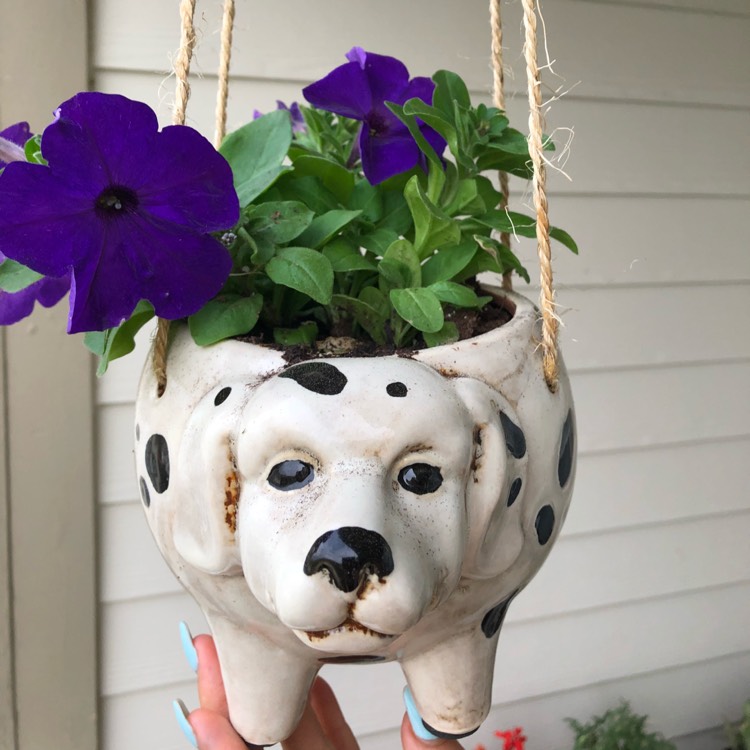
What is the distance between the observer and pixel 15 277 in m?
0.49

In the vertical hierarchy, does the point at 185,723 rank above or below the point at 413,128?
below

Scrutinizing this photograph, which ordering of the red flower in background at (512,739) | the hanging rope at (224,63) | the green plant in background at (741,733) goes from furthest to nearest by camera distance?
the green plant in background at (741,733)
the red flower in background at (512,739)
the hanging rope at (224,63)

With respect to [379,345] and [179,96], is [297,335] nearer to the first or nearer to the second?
[379,345]

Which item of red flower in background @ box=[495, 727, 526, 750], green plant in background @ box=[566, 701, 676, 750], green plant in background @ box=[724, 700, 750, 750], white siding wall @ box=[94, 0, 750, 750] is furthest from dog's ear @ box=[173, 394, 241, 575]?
green plant in background @ box=[724, 700, 750, 750]

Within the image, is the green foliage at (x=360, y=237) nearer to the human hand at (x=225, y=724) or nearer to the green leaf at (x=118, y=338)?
the green leaf at (x=118, y=338)

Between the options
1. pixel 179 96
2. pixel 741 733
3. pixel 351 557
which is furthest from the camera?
pixel 741 733

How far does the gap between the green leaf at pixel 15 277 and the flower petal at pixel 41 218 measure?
0.27 ft

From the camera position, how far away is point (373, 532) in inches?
14.1

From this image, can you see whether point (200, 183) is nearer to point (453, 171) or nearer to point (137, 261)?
point (137, 261)

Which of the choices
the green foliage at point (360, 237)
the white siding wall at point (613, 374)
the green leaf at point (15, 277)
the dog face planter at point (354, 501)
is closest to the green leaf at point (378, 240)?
the green foliage at point (360, 237)

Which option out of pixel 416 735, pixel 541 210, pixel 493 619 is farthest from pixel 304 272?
pixel 416 735

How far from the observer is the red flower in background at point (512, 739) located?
134 centimetres

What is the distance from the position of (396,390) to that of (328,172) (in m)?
0.23

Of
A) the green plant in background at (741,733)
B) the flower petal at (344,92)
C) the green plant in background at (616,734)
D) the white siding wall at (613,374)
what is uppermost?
the flower petal at (344,92)
